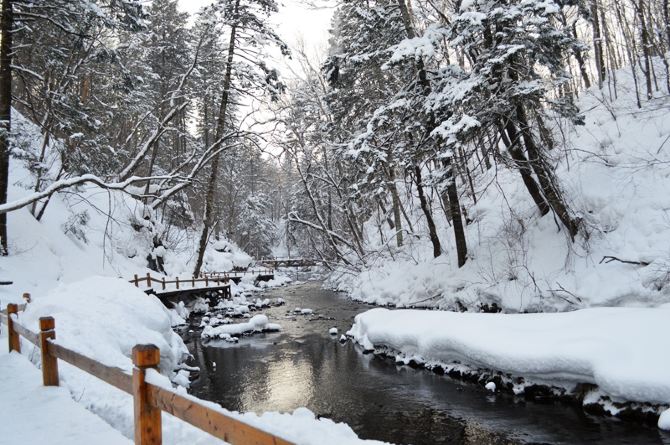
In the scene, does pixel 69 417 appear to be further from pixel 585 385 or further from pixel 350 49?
pixel 350 49

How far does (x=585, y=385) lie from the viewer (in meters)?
Result: 8.03

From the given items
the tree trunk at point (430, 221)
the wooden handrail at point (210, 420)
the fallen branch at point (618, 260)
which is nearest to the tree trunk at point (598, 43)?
the tree trunk at point (430, 221)

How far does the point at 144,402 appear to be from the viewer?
326 cm

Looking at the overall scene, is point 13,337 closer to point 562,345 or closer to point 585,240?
point 562,345

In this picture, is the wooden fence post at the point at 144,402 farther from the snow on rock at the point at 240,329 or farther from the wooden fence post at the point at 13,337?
the snow on rock at the point at 240,329

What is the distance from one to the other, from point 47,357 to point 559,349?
869 centimetres

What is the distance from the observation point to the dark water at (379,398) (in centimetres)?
708

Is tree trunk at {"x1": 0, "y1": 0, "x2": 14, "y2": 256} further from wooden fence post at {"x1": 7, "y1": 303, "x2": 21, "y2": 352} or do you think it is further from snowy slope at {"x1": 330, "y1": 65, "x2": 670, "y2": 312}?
snowy slope at {"x1": 330, "y1": 65, "x2": 670, "y2": 312}

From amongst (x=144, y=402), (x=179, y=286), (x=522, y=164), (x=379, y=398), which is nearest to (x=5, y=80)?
(x=144, y=402)

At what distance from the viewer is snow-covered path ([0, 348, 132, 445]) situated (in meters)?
4.10

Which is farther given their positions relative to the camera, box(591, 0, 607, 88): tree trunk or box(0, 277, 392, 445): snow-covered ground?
box(591, 0, 607, 88): tree trunk

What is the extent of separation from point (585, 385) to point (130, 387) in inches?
314

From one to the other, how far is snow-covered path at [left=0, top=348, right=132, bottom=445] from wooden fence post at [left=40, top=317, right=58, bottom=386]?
0.39 feet

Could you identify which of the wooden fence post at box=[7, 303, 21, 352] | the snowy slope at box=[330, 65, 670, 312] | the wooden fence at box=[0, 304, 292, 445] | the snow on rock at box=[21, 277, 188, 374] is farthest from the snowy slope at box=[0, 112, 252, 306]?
the snowy slope at box=[330, 65, 670, 312]
